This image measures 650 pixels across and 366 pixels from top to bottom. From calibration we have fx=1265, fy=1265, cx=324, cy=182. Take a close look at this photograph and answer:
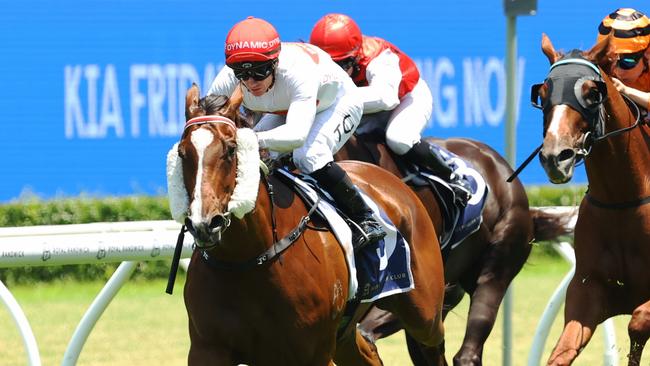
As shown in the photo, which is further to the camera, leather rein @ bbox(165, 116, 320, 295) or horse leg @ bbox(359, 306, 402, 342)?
horse leg @ bbox(359, 306, 402, 342)

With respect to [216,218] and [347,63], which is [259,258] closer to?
[216,218]

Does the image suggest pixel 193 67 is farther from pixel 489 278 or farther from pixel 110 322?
pixel 489 278

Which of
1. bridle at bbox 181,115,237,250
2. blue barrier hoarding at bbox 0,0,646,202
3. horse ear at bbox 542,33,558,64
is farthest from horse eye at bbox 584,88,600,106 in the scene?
blue barrier hoarding at bbox 0,0,646,202

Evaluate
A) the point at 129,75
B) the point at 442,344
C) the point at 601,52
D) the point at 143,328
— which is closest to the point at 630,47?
the point at 601,52

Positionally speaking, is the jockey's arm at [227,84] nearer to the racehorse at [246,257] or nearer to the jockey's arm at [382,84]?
the racehorse at [246,257]

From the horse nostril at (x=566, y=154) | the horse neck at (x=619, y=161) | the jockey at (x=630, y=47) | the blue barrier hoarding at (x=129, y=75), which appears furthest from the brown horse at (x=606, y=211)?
the blue barrier hoarding at (x=129, y=75)

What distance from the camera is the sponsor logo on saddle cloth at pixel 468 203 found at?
647 cm

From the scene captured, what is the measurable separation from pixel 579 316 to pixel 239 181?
1647 mm

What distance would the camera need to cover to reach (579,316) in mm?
4984

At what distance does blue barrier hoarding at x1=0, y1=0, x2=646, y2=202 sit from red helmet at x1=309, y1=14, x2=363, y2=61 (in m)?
4.37

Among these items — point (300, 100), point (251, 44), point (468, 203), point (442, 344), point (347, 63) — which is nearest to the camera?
point (251, 44)

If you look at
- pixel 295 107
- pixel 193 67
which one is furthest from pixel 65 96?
pixel 295 107

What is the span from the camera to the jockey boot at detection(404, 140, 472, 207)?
635 centimetres

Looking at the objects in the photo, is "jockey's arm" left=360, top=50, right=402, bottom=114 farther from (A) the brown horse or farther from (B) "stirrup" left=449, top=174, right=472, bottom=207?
(A) the brown horse
